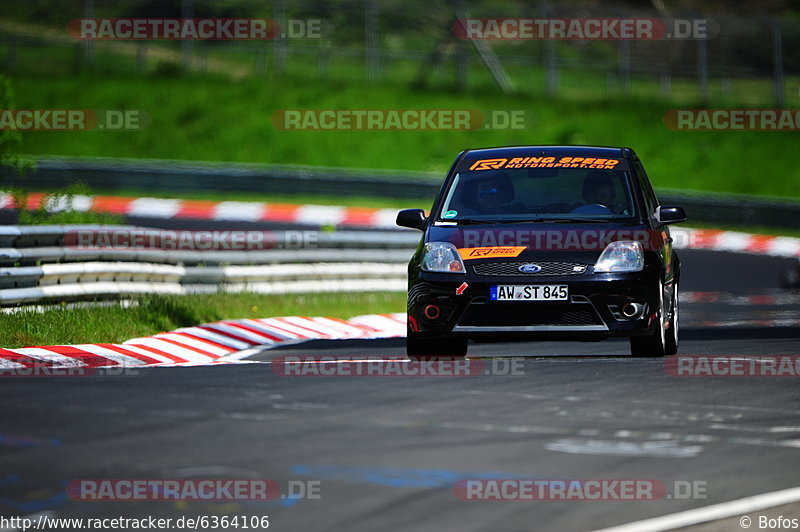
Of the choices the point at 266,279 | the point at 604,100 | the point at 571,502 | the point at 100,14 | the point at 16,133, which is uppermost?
the point at 100,14

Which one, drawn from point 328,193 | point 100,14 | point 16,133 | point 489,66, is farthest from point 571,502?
point 100,14

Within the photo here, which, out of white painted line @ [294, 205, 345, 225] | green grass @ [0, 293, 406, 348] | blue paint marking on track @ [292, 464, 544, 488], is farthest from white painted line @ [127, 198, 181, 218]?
blue paint marking on track @ [292, 464, 544, 488]

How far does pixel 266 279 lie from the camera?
17906 millimetres

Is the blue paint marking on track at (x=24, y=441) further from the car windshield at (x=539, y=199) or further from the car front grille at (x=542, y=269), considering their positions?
the car windshield at (x=539, y=199)

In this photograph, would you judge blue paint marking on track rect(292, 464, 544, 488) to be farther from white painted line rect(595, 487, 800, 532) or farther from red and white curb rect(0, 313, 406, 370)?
red and white curb rect(0, 313, 406, 370)

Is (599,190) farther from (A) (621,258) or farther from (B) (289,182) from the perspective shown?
(B) (289,182)

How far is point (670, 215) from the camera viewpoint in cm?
1173

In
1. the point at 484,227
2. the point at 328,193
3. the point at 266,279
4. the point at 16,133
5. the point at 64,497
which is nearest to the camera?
the point at 64,497

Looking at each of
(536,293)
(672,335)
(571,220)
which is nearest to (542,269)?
(536,293)

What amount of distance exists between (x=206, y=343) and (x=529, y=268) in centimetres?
358

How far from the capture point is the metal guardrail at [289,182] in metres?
33.5

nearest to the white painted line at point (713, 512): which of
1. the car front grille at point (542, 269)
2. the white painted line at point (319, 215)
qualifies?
the car front grille at point (542, 269)

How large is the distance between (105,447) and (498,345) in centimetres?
666

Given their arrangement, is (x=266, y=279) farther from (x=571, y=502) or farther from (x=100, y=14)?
(x=100, y=14)
